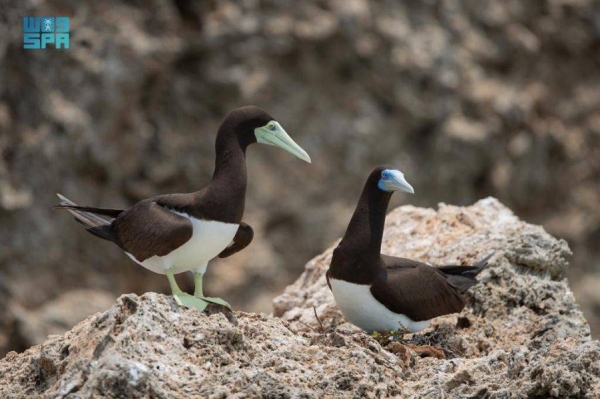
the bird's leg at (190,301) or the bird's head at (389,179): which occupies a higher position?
the bird's head at (389,179)

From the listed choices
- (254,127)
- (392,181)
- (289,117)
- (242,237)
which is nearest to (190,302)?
(242,237)

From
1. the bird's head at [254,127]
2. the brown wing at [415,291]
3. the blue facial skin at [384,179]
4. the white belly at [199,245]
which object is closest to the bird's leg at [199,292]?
the white belly at [199,245]

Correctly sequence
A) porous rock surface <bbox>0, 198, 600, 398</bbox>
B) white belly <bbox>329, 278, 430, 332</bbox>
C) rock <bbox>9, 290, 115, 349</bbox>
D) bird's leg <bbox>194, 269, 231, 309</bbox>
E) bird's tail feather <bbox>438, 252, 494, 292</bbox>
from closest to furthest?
porous rock surface <bbox>0, 198, 600, 398</bbox> < bird's leg <bbox>194, 269, 231, 309</bbox> < white belly <bbox>329, 278, 430, 332</bbox> < bird's tail feather <bbox>438, 252, 494, 292</bbox> < rock <bbox>9, 290, 115, 349</bbox>

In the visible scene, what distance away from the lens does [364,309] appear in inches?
251

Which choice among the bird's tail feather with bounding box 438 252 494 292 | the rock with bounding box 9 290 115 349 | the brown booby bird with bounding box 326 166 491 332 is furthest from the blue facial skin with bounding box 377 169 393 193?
the rock with bounding box 9 290 115 349

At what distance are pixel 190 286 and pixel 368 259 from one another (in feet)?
22.1

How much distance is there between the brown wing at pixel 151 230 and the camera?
5629 mm

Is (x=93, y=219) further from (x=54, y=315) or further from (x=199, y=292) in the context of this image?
(x=54, y=315)

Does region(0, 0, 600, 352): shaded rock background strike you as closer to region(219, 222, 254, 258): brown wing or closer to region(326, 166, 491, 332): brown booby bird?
region(219, 222, 254, 258): brown wing

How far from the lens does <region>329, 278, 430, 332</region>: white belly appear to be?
249 inches

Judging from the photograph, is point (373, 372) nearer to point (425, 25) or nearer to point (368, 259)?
point (368, 259)

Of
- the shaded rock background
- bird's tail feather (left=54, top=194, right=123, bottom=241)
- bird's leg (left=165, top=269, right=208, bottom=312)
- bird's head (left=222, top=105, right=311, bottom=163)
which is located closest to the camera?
bird's leg (left=165, top=269, right=208, bottom=312)

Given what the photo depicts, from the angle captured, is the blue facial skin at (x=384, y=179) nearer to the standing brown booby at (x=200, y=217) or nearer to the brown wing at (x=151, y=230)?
the standing brown booby at (x=200, y=217)

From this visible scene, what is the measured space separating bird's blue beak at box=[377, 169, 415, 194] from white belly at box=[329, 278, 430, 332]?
552mm
